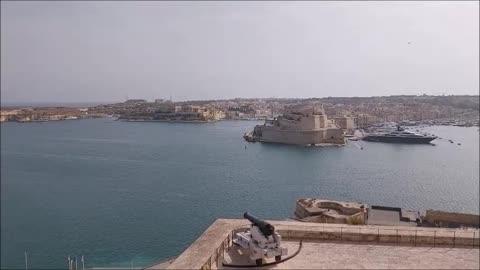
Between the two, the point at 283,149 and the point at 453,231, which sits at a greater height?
the point at 453,231

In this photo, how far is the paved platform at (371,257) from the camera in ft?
10.8

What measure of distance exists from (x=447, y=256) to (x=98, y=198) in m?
15.3

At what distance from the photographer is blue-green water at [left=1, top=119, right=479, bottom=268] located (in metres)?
11.9

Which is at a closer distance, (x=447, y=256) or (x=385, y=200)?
(x=447, y=256)

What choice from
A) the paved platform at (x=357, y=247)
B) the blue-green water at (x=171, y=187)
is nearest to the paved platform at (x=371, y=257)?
the paved platform at (x=357, y=247)

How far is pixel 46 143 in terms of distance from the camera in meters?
36.2

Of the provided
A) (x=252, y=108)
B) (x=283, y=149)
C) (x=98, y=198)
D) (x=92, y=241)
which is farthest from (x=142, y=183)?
(x=252, y=108)

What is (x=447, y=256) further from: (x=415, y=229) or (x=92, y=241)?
(x=92, y=241)

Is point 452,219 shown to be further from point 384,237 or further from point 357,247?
point 357,247

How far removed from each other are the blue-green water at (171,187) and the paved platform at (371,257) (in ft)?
25.7

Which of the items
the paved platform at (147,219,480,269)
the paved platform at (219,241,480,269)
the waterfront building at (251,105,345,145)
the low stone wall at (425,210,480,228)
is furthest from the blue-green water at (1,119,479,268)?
the paved platform at (219,241,480,269)

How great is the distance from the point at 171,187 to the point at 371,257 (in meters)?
16.4

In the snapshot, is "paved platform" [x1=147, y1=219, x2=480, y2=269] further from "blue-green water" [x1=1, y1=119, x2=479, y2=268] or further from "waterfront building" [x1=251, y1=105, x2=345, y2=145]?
"waterfront building" [x1=251, y1=105, x2=345, y2=145]

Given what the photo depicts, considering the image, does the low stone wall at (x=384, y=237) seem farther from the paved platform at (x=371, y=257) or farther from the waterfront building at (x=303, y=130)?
the waterfront building at (x=303, y=130)
